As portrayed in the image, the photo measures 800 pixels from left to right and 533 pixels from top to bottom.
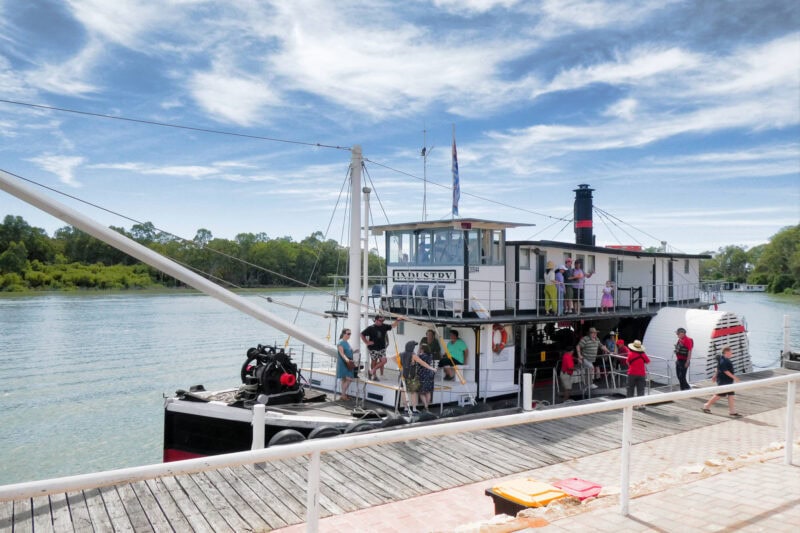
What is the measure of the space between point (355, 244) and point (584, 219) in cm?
1127

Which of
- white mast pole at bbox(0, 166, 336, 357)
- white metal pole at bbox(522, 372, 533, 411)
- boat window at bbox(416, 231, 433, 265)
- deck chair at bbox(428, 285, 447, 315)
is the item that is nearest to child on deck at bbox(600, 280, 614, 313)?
deck chair at bbox(428, 285, 447, 315)

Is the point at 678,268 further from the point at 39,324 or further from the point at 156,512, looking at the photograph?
the point at 39,324

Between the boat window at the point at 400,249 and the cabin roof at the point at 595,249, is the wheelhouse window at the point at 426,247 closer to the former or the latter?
the boat window at the point at 400,249

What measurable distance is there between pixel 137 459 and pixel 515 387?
36.7 ft

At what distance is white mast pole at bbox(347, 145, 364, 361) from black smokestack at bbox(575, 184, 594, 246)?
35.4ft

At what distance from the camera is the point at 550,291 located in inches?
606

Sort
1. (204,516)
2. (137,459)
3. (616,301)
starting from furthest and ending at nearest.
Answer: (616,301) < (137,459) < (204,516)

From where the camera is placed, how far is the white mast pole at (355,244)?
13789 millimetres

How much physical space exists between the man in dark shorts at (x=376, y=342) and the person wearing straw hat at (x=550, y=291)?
14.5ft

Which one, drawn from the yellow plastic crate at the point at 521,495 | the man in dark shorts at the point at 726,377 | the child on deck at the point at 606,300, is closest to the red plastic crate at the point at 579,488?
the yellow plastic crate at the point at 521,495

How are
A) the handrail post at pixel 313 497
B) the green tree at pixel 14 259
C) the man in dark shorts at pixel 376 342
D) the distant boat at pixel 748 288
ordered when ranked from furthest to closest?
the distant boat at pixel 748 288
the green tree at pixel 14 259
the man in dark shorts at pixel 376 342
the handrail post at pixel 313 497

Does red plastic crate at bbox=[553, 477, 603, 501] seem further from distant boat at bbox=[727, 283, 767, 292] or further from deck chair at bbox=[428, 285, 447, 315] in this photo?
distant boat at bbox=[727, 283, 767, 292]

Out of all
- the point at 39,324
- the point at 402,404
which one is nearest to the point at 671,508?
the point at 402,404

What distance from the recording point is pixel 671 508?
16.5 feet
